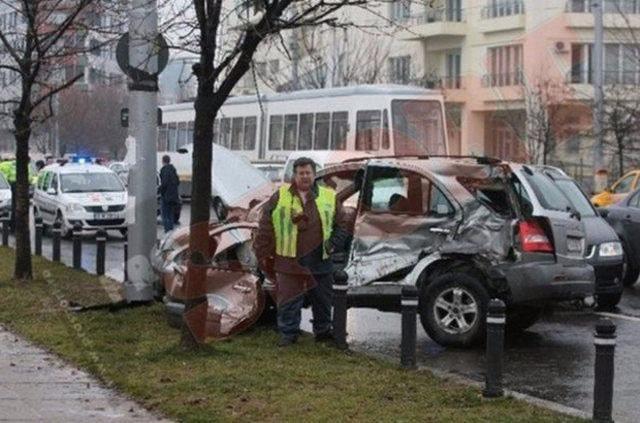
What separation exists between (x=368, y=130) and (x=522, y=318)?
18.9 meters

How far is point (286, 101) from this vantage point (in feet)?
117

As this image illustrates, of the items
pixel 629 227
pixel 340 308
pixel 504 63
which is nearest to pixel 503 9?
pixel 504 63

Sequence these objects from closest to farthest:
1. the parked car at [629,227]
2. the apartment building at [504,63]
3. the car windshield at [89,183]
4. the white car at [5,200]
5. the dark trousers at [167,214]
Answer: the parked car at [629,227]
the dark trousers at [167,214]
the car windshield at [89,183]
the white car at [5,200]
the apartment building at [504,63]

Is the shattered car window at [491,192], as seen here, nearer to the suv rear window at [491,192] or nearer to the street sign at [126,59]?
the suv rear window at [491,192]

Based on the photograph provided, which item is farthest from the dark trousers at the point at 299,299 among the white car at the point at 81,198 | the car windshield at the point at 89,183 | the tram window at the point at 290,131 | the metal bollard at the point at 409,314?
the tram window at the point at 290,131

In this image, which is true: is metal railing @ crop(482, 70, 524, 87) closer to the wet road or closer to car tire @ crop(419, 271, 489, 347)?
the wet road

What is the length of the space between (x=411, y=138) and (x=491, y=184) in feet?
63.3

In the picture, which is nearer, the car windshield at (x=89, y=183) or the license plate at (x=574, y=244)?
the license plate at (x=574, y=244)

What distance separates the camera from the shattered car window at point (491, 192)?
40.4ft

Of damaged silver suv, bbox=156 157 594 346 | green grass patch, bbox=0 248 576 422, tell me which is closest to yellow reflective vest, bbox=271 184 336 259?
damaged silver suv, bbox=156 157 594 346

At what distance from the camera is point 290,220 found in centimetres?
1177

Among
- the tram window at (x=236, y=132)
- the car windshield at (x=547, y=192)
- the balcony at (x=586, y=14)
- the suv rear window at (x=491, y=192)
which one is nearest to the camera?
the suv rear window at (x=491, y=192)

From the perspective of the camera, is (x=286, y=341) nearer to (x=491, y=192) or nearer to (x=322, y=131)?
(x=491, y=192)

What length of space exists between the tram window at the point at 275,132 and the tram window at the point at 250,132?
93 cm
